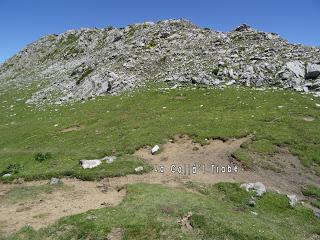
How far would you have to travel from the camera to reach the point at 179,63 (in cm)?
6166

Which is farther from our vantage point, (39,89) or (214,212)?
(39,89)

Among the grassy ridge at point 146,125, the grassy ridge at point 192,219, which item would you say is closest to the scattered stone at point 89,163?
the grassy ridge at point 146,125

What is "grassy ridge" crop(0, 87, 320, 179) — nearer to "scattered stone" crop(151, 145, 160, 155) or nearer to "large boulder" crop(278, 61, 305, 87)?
"scattered stone" crop(151, 145, 160, 155)

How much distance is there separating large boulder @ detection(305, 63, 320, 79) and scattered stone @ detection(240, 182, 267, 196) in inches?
1215

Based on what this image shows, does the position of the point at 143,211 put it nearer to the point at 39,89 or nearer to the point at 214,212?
the point at 214,212

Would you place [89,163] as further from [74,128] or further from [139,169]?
[74,128]

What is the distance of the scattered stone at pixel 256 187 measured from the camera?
82.2 ft

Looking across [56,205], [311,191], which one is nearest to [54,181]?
[56,205]

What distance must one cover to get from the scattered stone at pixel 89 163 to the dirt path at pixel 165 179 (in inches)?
74.1

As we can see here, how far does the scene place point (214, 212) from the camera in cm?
2198

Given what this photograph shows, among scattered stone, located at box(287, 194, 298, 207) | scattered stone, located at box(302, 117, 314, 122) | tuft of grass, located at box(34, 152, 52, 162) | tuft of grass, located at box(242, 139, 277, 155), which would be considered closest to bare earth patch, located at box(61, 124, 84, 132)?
tuft of grass, located at box(34, 152, 52, 162)

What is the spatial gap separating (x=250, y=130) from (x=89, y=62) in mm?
46614

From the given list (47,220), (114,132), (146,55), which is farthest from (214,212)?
(146,55)

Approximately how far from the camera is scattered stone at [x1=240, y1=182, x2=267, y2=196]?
82.2 feet
